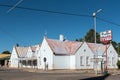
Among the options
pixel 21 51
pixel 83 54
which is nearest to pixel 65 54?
pixel 83 54

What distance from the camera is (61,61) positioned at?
185ft

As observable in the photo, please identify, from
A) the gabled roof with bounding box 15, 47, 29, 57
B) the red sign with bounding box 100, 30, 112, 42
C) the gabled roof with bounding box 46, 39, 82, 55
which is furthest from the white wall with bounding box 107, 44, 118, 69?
the gabled roof with bounding box 15, 47, 29, 57

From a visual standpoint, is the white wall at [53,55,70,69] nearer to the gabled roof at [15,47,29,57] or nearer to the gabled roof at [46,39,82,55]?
the gabled roof at [46,39,82,55]

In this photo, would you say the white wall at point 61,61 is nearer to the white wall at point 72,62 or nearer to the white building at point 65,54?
the white building at point 65,54

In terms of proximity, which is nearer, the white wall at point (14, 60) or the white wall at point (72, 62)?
the white wall at point (72, 62)

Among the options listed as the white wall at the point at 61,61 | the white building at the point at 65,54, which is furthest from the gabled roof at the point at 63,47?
the white wall at the point at 61,61

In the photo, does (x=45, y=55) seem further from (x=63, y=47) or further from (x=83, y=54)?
(x=83, y=54)

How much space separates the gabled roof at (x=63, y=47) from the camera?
56.4m

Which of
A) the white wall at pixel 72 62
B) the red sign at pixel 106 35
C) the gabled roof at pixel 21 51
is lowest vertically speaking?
the white wall at pixel 72 62

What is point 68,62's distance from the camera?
57.7 meters

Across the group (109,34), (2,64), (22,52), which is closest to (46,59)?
(109,34)

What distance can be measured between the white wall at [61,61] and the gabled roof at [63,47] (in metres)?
0.85

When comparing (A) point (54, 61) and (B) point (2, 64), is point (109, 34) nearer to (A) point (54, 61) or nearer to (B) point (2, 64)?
(A) point (54, 61)

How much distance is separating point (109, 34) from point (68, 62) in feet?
41.8
